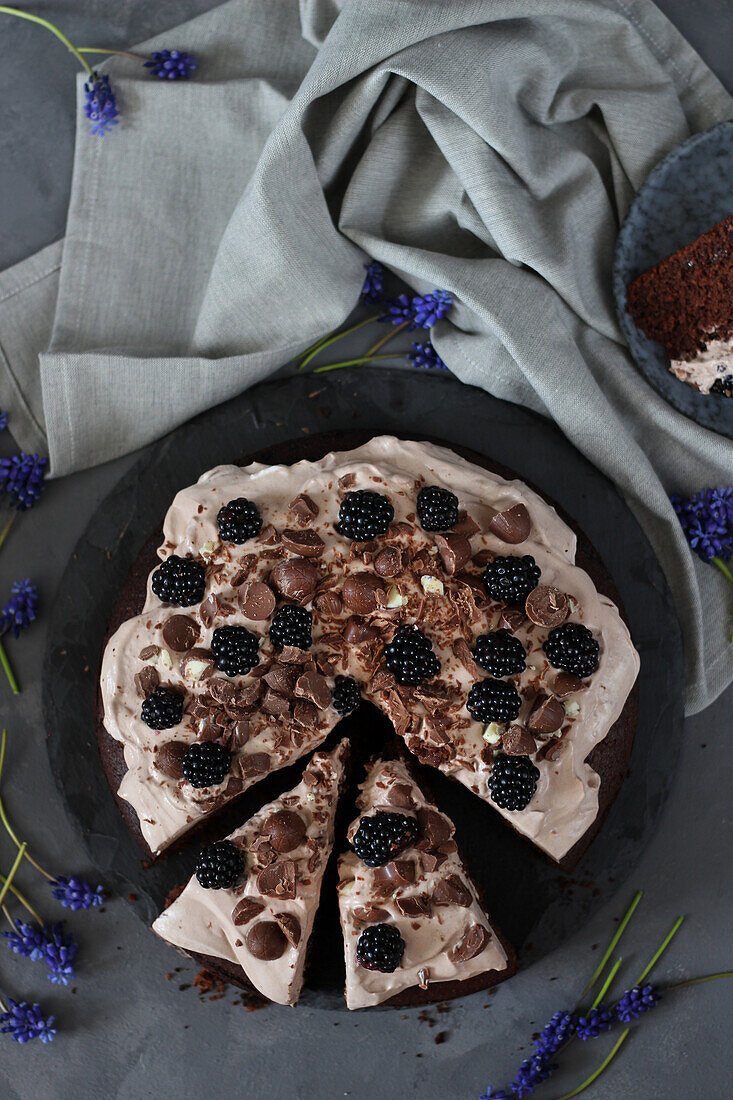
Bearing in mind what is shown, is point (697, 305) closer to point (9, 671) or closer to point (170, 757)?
point (170, 757)

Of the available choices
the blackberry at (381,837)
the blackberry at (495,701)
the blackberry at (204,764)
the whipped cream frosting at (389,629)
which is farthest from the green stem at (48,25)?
the blackberry at (381,837)

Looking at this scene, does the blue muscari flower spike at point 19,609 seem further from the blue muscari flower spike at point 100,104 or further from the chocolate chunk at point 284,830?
the blue muscari flower spike at point 100,104

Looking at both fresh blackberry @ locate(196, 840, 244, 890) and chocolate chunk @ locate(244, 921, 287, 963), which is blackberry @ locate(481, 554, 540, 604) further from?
chocolate chunk @ locate(244, 921, 287, 963)

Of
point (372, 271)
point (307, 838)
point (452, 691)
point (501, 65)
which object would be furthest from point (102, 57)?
point (307, 838)

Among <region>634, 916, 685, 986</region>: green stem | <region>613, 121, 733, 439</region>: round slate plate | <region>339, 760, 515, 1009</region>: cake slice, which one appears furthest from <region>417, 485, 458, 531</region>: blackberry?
<region>634, 916, 685, 986</region>: green stem

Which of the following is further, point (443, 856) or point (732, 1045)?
point (732, 1045)

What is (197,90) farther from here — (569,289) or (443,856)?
(443,856)

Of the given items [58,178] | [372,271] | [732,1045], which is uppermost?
[372,271]

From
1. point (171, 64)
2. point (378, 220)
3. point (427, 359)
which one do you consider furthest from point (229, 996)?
point (171, 64)
